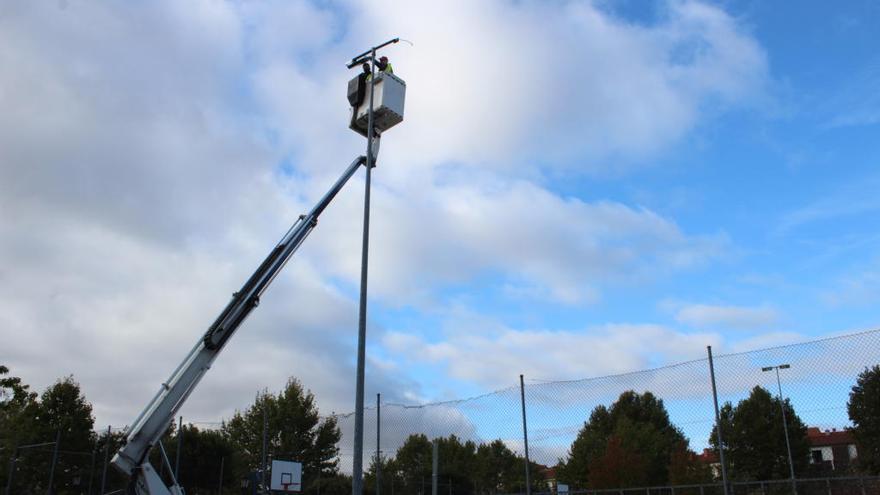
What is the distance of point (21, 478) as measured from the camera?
27953 millimetres

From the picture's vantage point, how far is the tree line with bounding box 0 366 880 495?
3105cm

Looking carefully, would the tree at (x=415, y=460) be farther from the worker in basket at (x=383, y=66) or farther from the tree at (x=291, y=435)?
the worker in basket at (x=383, y=66)

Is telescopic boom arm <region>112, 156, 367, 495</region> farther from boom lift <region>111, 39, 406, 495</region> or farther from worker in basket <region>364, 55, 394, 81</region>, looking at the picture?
worker in basket <region>364, 55, 394, 81</region>

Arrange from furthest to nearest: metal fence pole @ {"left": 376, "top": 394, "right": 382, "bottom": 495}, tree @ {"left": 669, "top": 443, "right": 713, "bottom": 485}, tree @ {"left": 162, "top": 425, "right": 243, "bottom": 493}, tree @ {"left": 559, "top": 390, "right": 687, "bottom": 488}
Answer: tree @ {"left": 162, "top": 425, "right": 243, "bottom": 493}, tree @ {"left": 559, "top": 390, "right": 687, "bottom": 488}, tree @ {"left": 669, "top": 443, "right": 713, "bottom": 485}, metal fence pole @ {"left": 376, "top": 394, "right": 382, "bottom": 495}

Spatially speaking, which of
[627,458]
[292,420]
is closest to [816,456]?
[627,458]

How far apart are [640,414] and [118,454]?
5624 cm

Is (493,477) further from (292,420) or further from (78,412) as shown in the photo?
(78,412)

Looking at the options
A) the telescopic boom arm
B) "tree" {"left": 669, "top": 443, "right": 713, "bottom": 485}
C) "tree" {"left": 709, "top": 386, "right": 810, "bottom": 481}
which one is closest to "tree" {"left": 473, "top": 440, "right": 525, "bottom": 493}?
"tree" {"left": 709, "top": 386, "right": 810, "bottom": 481}

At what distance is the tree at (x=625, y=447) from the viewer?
4006 centimetres

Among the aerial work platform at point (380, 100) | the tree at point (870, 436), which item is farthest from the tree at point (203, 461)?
the tree at point (870, 436)

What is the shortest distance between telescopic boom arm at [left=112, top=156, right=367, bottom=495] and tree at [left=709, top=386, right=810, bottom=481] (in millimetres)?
45091

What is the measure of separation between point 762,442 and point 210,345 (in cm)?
4797

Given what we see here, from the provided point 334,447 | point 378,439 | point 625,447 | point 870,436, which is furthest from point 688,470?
point 378,439

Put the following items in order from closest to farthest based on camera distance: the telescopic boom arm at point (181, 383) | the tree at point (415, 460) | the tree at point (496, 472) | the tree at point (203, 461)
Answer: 1. the telescopic boom arm at point (181, 383)
2. the tree at point (203, 461)
3. the tree at point (415, 460)
4. the tree at point (496, 472)
